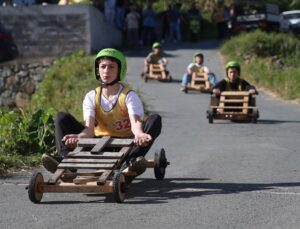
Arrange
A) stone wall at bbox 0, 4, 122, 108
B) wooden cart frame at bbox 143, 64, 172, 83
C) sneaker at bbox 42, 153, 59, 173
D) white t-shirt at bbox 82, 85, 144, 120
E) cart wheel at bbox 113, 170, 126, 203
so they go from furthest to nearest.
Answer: stone wall at bbox 0, 4, 122, 108, wooden cart frame at bbox 143, 64, 172, 83, white t-shirt at bbox 82, 85, 144, 120, sneaker at bbox 42, 153, 59, 173, cart wheel at bbox 113, 170, 126, 203

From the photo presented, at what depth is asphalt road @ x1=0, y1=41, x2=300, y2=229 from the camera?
653cm

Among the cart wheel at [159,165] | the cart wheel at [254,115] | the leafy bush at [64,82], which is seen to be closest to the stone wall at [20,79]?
the leafy bush at [64,82]

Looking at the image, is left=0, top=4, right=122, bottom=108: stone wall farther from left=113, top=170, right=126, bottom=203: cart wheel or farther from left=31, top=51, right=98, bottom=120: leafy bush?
left=113, top=170, right=126, bottom=203: cart wheel

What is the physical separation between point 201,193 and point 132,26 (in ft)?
80.9

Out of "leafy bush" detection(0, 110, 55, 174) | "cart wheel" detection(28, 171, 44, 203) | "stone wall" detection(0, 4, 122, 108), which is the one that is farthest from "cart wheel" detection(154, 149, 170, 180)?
"stone wall" detection(0, 4, 122, 108)

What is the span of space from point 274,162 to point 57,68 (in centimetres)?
1538

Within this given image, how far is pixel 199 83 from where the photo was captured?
72.9ft

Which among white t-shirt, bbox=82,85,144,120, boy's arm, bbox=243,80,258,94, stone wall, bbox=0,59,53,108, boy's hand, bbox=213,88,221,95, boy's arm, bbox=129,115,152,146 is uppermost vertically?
white t-shirt, bbox=82,85,144,120

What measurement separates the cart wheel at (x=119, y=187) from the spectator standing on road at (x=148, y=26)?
25.5 meters

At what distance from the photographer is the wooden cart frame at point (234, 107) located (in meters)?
15.0

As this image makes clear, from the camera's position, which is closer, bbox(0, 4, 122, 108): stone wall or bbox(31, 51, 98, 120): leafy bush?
bbox(31, 51, 98, 120): leafy bush

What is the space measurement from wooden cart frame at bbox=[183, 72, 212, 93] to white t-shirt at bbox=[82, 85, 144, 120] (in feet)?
45.2

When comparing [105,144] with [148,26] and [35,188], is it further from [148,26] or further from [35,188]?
[148,26]

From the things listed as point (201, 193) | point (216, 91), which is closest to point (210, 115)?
point (216, 91)
